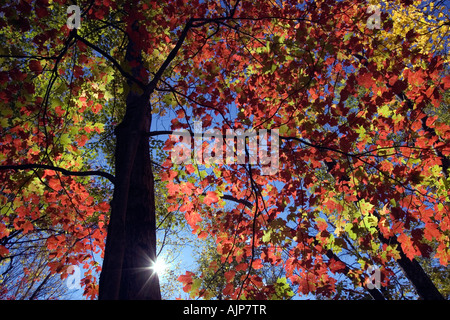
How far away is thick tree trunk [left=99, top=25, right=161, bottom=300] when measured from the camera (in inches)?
93.0

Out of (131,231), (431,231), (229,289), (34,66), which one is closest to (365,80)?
(431,231)

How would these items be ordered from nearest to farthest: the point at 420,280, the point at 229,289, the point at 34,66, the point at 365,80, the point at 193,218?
the point at 229,289
the point at 34,66
the point at 193,218
the point at 365,80
the point at 420,280

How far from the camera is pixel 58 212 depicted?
576 centimetres

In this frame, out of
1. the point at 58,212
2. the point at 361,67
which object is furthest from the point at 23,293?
the point at 361,67

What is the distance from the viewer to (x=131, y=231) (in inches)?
124

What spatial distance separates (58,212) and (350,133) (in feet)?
21.3

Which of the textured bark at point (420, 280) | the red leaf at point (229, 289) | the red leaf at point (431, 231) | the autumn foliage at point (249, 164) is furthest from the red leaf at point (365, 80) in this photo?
the red leaf at point (229, 289)

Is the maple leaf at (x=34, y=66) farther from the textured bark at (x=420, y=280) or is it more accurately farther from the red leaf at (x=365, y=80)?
the textured bark at (x=420, y=280)

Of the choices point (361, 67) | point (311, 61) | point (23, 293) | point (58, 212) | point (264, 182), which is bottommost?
point (23, 293)

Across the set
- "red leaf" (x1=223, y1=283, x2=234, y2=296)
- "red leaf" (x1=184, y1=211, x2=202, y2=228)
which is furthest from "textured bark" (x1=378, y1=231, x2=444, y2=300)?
"red leaf" (x1=184, y1=211, x2=202, y2=228)

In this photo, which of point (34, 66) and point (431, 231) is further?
point (34, 66)

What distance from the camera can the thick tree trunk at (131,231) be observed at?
2.36m

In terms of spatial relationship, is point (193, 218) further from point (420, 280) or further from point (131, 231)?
point (420, 280)
